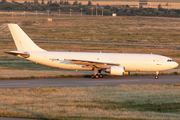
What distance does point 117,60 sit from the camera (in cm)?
4219

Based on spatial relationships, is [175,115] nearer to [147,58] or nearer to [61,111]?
[61,111]

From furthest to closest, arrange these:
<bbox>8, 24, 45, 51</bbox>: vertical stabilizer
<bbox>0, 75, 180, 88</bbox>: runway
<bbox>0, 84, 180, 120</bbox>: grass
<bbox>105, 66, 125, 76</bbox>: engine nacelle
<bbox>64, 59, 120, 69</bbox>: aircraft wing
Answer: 1. <bbox>8, 24, 45, 51</bbox>: vertical stabilizer
2. <bbox>64, 59, 120, 69</bbox>: aircraft wing
3. <bbox>105, 66, 125, 76</bbox>: engine nacelle
4. <bbox>0, 75, 180, 88</bbox>: runway
5. <bbox>0, 84, 180, 120</bbox>: grass

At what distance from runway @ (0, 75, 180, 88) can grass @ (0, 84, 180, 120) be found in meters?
2.93

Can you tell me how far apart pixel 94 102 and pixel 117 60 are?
15520mm

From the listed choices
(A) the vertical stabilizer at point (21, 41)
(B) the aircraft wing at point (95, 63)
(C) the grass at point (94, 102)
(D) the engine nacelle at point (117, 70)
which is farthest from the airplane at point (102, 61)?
(C) the grass at point (94, 102)

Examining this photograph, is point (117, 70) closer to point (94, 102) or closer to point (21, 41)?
point (94, 102)

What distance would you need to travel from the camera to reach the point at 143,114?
2362 centimetres

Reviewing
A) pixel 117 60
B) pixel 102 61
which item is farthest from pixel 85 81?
pixel 117 60

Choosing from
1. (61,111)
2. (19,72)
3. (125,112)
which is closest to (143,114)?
(125,112)

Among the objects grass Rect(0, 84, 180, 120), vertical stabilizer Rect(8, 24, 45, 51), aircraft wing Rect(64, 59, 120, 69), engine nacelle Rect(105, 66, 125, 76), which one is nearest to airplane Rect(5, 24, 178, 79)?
aircraft wing Rect(64, 59, 120, 69)

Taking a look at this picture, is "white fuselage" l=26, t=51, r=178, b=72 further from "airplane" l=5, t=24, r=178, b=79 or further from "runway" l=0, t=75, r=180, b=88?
"runway" l=0, t=75, r=180, b=88

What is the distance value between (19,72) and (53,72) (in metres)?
5.23

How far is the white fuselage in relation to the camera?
42.1m

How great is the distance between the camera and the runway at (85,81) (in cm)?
3666
